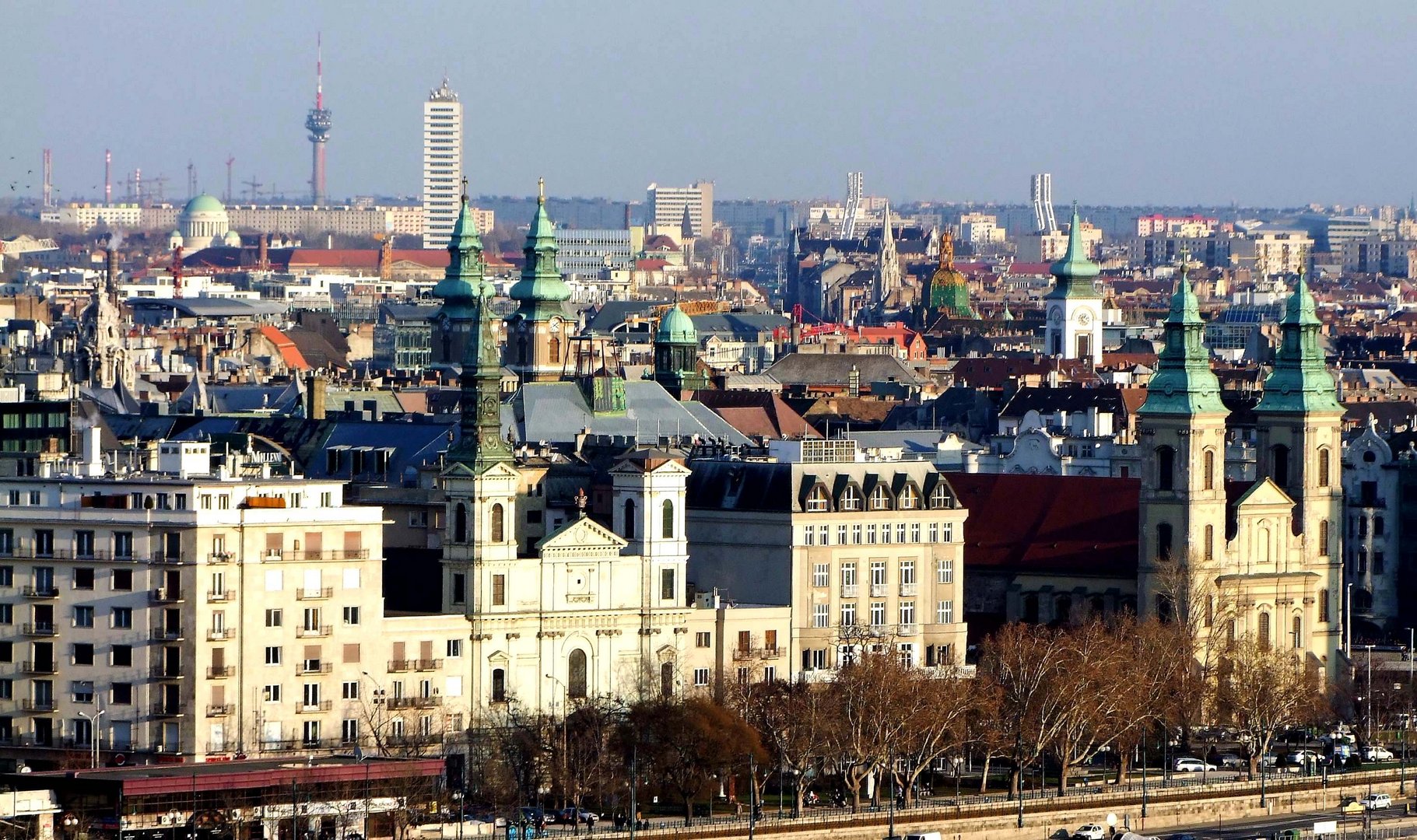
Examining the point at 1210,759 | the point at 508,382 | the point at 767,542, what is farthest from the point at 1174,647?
the point at 508,382

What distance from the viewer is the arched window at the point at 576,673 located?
355ft

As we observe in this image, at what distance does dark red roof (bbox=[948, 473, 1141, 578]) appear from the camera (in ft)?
430

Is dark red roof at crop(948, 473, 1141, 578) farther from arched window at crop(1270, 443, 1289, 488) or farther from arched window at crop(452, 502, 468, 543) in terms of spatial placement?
arched window at crop(452, 502, 468, 543)

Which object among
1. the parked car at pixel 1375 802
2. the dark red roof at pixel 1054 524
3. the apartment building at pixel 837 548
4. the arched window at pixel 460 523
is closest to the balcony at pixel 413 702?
the arched window at pixel 460 523

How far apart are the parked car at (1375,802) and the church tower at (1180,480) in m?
16.0

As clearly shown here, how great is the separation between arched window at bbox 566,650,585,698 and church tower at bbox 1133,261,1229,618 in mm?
24283

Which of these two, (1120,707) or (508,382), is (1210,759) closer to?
(1120,707)

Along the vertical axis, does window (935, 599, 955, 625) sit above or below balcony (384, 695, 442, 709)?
above

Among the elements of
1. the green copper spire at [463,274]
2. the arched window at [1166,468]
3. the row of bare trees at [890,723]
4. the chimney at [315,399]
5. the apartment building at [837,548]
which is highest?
the green copper spire at [463,274]

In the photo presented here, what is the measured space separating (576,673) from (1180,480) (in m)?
27.0

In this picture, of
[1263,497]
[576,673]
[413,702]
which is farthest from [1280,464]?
[413,702]

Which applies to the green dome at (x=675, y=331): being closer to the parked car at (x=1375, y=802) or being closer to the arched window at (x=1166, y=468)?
the arched window at (x=1166, y=468)

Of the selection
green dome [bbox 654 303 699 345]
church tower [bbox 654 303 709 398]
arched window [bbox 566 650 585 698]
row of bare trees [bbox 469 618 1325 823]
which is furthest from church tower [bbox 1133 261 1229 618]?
green dome [bbox 654 303 699 345]

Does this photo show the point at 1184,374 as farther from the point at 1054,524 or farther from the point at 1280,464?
the point at 1280,464
